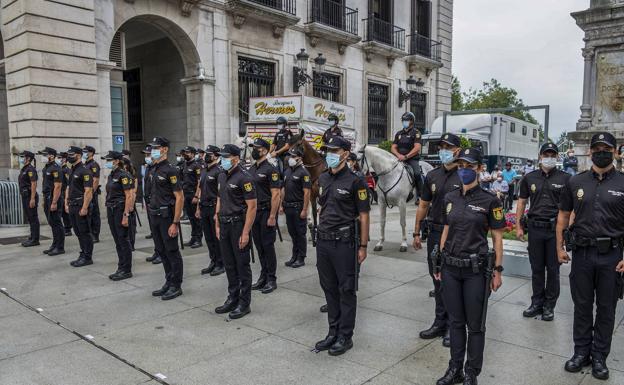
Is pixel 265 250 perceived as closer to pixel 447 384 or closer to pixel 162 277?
pixel 162 277

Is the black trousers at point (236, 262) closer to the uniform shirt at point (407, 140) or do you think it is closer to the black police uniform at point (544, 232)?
the black police uniform at point (544, 232)

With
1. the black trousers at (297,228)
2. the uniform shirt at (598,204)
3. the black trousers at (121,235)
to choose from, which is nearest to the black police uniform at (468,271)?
the uniform shirt at (598,204)

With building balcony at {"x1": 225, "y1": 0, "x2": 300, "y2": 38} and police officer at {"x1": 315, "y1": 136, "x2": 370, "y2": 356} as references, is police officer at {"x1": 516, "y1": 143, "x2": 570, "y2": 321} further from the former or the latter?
building balcony at {"x1": 225, "y1": 0, "x2": 300, "y2": 38}

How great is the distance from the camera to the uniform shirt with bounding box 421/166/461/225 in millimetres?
5242

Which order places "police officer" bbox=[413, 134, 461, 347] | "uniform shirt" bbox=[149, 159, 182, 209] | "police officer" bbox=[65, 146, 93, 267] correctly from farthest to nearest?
"police officer" bbox=[65, 146, 93, 267] → "uniform shirt" bbox=[149, 159, 182, 209] → "police officer" bbox=[413, 134, 461, 347]

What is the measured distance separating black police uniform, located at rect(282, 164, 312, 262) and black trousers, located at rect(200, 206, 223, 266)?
1294 millimetres

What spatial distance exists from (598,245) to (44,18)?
1362 cm

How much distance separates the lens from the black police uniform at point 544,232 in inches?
216

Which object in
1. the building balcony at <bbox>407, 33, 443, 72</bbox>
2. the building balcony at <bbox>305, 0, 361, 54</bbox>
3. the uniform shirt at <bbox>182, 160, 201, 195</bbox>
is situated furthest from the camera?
the building balcony at <bbox>407, 33, 443, 72</bbox>

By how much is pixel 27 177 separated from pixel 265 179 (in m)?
5.94

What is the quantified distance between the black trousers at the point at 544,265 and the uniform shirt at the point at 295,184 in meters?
3.81

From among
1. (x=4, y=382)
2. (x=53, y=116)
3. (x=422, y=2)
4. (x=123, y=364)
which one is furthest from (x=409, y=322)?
(x=422, y=2)

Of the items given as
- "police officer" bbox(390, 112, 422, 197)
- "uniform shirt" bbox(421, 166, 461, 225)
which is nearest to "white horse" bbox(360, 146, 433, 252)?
"police officer" bbox(390, 112, 422, 197)

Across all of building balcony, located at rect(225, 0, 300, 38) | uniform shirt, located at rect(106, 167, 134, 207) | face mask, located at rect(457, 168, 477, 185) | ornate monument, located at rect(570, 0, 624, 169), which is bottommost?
→ uniform shirt, located at rect(106, 167, 134, 207)
